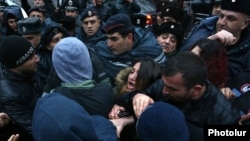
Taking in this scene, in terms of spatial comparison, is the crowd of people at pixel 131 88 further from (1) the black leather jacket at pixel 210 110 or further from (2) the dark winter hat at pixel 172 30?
(2) the dark winter hat at pixel 172 30

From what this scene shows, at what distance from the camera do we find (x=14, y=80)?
7.88 ft

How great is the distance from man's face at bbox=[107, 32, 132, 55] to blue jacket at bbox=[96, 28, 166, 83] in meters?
0.04

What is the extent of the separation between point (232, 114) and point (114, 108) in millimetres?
730

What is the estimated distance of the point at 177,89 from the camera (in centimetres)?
183

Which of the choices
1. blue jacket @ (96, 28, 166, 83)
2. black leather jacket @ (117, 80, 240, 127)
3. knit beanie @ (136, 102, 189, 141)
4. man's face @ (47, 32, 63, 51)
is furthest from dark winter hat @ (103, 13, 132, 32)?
knit beanie @ (136, 102, 189, 141)

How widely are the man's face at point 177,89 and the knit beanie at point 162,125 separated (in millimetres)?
445

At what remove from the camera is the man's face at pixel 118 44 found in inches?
131

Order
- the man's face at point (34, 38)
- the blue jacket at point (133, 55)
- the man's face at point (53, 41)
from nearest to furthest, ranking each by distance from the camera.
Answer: the blue jacket at point (133, 55)
the man's face at point (53, 41)
the man's face at point (34, 38)

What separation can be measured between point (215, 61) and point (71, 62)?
0.91 m

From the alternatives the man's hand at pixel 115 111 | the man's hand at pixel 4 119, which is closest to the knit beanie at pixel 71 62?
the man's hand at pixel 115 111

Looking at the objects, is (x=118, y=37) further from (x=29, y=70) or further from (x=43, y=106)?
(x=43, y=106)

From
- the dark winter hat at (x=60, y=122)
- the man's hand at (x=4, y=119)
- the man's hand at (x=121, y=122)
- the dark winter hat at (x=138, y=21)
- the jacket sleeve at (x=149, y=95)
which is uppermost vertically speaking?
the dark winter hat at (x=60, y=122)

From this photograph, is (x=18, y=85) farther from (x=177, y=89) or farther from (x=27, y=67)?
(x=177, y=89)

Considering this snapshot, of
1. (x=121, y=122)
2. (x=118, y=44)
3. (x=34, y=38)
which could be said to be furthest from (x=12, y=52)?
(x=34, y=38)
